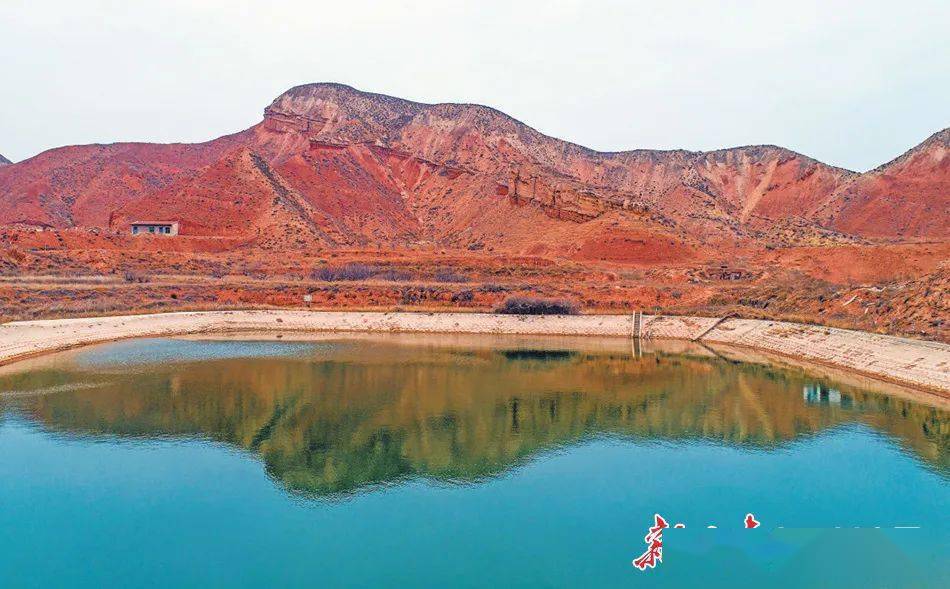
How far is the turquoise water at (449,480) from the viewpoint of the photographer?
1520 cm

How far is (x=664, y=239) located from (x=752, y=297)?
2314cm

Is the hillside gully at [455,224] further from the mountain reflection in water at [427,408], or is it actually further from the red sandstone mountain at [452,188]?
the mountain reflection in water at [427,408]

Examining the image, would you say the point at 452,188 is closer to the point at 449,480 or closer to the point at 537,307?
the point at 537,307

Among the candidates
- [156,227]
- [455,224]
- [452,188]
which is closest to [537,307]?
[455,224]


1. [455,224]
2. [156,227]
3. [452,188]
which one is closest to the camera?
[156,227]

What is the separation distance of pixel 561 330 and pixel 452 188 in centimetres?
6218

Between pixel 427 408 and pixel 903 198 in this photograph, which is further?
pixel 903 198

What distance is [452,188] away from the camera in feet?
364

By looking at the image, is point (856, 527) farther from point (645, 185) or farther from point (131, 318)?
point (645, 185)

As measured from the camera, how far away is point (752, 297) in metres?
55.6

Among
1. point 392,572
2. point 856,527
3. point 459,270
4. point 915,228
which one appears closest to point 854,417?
point 856,527

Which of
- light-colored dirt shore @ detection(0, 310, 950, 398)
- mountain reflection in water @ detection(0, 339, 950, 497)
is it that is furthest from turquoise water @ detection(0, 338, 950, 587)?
light-colored dirt shore @ detection(0, 310, 950, 398)

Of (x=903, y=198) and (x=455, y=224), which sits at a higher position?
(x=903, y=198)

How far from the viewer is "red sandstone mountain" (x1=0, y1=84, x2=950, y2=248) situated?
3492 inches
